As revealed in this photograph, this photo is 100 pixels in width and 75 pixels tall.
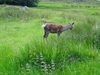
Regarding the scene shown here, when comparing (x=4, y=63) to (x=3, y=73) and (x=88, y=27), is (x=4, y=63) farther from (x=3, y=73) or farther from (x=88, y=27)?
(x=88, y=27)

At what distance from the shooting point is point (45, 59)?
5711 millimetres

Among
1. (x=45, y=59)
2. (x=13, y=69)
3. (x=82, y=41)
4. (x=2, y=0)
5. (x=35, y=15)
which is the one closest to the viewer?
(x=13, y=69)

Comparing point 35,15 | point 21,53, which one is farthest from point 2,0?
point 21,53

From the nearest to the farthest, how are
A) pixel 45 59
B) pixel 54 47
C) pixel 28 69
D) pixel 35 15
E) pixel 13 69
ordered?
pixel 28 69 < pixel 13 69 < pixel 45 59 < pixel 54 47 < pixel 35 15

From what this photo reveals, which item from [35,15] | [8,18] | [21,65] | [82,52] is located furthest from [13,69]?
[35,15]

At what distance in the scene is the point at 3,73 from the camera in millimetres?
5047

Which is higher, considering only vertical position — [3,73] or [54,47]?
[54,47]

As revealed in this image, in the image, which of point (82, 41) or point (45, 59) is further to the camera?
point (82, 41)

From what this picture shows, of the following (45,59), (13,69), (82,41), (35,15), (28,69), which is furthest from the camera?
(35,15)

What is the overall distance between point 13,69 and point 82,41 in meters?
4.01

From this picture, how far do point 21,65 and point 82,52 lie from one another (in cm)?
232

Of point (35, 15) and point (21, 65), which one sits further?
point (35, 15)

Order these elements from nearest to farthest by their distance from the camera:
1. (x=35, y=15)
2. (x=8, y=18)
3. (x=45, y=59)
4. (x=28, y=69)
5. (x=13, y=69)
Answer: (x=28, y=69), (x=13, y=69), (x=45, y=59), (x=8, y=18), (x=35, y=15)

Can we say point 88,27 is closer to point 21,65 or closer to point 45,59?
point 45,59
